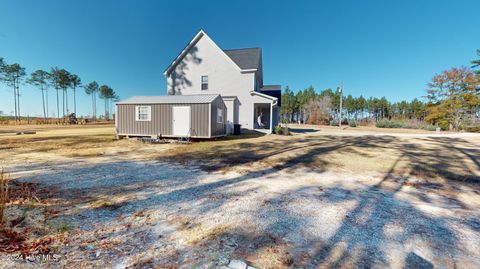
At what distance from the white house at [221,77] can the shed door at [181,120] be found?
13.6 ft

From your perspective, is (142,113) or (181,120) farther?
(142,113)

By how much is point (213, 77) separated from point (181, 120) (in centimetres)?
647

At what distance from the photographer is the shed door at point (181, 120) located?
12.9 metres

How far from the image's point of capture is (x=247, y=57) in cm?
1895

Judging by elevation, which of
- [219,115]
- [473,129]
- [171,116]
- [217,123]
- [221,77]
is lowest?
[473,129]

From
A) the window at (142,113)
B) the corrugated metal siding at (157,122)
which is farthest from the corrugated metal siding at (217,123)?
the window at (142,113)

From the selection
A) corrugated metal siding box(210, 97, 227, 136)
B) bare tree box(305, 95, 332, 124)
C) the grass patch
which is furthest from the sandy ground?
bare tree box(305, 95, 332, 124)

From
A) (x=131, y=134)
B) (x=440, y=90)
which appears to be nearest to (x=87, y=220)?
(x=131, y=134)

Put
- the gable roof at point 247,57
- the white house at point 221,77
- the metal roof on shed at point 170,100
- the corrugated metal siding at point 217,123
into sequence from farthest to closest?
the gable roof at point 247,57
the white house at point 221,77
the corrugated metal siding at point 217,123
the metal roof on shed at point 170,100

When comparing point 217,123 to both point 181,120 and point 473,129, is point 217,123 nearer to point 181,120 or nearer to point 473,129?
point 181,120

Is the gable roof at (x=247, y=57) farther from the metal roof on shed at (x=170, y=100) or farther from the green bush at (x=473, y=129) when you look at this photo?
the green bush at (x=473, y=129)

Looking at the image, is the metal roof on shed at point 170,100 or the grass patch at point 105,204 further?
the metal roof on shed at point 170,100

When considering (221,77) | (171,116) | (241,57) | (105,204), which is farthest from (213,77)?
(105,204)

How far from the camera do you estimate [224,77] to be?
17.5m
